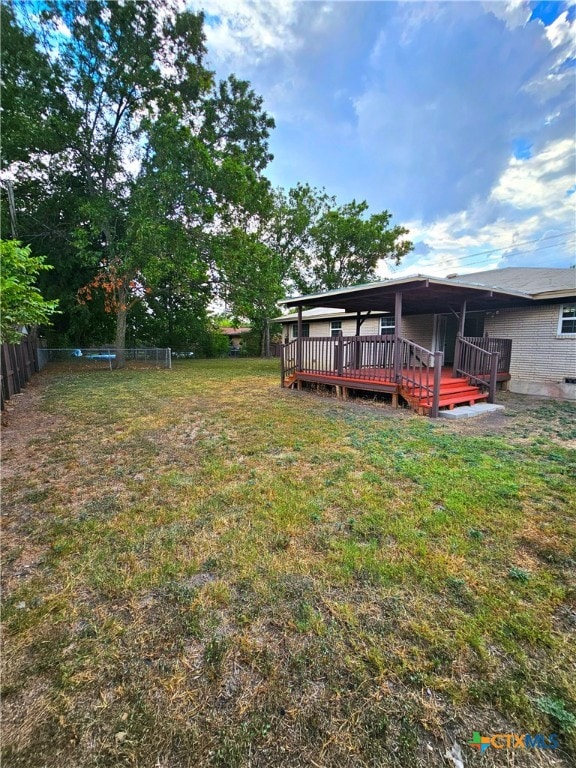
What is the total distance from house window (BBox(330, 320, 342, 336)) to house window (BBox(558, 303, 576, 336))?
759cm

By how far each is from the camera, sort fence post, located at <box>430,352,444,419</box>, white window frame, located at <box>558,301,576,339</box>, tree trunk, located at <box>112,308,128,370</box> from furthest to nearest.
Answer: tree trunk, located at <box>112,308,128,370</box> → white window frame, located at <box>558,301,576,339</box> → fence post, located at <box>430,352,444,419</box>

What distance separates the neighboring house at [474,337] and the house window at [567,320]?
0.8 inches

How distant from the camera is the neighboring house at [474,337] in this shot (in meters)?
7.43

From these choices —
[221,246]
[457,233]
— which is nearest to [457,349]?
[221,246]

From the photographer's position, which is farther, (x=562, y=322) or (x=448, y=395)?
(x=562, y=322)

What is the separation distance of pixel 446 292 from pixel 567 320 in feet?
12.1

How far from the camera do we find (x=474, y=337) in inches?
387

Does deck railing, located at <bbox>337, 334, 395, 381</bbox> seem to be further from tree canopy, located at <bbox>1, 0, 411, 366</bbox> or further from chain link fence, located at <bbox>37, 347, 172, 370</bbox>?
chain link fence, located at <bbox>37, 347, 172, 370</bbox>

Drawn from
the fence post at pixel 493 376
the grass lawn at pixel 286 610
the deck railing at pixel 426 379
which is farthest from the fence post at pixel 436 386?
the grass lawn at pixel 286 610

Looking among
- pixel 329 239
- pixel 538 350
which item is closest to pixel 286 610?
pixel 538 350

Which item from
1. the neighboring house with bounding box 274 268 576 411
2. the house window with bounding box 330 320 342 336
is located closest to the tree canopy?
the house window with bounding box 330 320 342 336

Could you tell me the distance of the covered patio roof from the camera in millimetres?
6871

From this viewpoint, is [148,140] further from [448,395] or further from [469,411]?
[469,411]

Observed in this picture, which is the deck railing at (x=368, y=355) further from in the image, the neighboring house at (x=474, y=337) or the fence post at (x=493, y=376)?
the fence post at (x=493, y=376)
